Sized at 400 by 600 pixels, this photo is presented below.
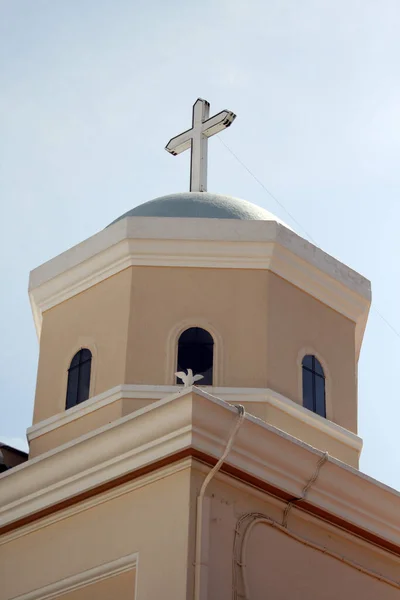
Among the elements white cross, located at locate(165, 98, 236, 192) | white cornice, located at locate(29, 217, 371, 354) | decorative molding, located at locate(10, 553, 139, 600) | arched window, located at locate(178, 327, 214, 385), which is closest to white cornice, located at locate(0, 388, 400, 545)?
decorative molding, located at locate(10, 553, 139, 600)

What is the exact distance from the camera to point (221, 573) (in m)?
10.9

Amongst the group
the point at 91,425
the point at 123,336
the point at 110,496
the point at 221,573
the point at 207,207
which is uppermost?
the point at 207,207

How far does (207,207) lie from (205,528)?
4619 millimetres

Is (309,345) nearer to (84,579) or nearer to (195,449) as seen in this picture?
(195,449)

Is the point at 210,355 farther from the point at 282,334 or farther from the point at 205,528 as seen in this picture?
the point at 205,528

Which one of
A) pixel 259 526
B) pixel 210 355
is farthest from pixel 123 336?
pixel 259 526

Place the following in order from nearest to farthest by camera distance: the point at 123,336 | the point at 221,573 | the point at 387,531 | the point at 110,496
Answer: the point at 221,573
the point at 110,496
the point at 387,531
the point at 123,336

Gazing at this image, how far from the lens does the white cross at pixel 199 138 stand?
15492mm

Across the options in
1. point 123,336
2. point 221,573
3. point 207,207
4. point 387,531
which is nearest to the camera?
point 221,573

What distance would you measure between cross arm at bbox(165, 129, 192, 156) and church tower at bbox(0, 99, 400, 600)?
0.7 inches

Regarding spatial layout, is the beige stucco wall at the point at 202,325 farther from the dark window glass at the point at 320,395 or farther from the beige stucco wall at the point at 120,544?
the beige stucco wall at the point at 120,544

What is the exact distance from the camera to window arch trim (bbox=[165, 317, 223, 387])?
13163 millimetres

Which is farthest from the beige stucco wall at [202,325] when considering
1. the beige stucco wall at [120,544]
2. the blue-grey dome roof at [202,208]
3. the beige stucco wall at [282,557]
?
the beige stucco wall at [282,557]

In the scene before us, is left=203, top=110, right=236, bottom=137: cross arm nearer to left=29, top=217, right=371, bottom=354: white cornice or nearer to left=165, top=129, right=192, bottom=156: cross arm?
left=165, top=129, right=192, bottom=156: cross arm
